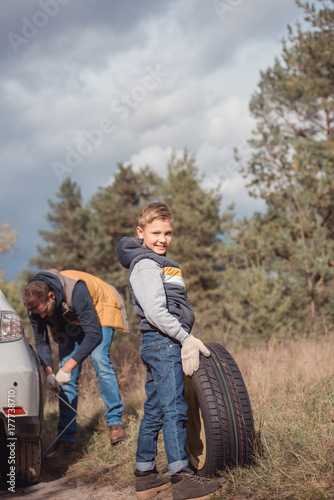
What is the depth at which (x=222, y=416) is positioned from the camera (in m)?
2.71

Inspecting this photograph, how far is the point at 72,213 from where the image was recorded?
98.6 feet

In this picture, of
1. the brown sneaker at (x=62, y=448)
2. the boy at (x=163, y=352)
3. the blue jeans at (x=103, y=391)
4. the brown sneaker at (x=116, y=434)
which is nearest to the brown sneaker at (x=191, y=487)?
the boy at (x=163, y=352)

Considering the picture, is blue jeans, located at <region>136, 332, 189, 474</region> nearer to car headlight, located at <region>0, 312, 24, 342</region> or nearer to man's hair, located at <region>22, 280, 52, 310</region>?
car headlight, located at <region>0, 312, 24, 342</region>

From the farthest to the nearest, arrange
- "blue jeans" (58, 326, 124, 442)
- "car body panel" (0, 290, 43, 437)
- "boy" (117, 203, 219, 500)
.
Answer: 1. "blue jeans" (58, 326, 124, 442)
2. "car body panel" (0, 290, 43, 437)
3. "boy" (117, 203, 219, 500)

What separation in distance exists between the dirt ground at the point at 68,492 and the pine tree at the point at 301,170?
32.0 ft

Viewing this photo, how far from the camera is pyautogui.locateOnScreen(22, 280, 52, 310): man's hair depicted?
394 cm

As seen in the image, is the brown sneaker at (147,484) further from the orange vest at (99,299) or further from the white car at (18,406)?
the orange vest at (99,299)

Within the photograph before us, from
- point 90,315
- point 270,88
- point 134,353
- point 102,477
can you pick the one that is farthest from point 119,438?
point 270,88

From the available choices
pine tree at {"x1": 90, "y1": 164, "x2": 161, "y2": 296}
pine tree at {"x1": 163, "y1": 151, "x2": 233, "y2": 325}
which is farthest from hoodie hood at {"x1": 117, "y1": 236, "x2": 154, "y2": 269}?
pine tree at {"x1": 90, "y1": 164, "x2": 161, "y2": 296}

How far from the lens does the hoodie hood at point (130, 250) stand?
9.91 ft

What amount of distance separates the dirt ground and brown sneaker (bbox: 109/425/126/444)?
0.61 metres

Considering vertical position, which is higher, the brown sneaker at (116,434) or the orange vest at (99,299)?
the orange vest at (99,299)

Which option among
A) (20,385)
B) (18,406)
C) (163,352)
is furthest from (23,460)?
(163,352)

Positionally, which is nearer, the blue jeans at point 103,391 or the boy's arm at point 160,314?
the boy's arm at point 160,314
